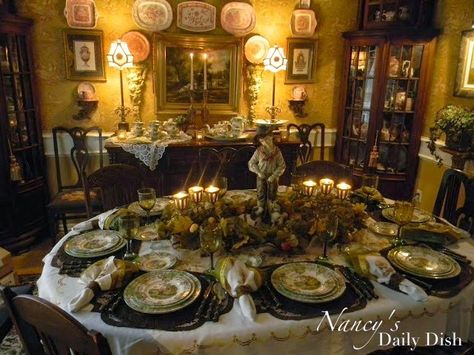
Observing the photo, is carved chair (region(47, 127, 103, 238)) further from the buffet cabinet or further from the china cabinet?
the buffet cabinet

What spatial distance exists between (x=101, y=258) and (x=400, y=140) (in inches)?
121

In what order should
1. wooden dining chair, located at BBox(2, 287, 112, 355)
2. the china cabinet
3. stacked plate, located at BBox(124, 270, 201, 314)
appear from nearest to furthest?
wooden dining chair, located at BBox(2, 287, 112, 355) → stacked plate, located at BBox(124, 270, 201, 314) → the china cabinet

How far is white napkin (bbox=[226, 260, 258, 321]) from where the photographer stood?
1.15m

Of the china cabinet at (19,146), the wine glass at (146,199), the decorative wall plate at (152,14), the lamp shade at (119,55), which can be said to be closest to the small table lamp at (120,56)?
the lamp shade at (119,55)

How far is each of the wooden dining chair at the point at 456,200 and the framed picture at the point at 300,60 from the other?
2.03m

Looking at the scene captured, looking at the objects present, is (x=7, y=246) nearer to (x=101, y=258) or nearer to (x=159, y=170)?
(x=159, y=170)

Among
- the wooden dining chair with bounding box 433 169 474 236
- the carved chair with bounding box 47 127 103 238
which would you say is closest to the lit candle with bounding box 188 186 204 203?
the wooden dining chair with bounding box 433 169 474 236

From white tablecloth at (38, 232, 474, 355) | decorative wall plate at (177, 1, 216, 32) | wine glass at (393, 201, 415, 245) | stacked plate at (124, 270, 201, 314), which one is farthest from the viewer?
decorative wall plate at (177, 1, 216, 32)

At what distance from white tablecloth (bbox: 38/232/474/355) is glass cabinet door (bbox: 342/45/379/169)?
8.72 ft

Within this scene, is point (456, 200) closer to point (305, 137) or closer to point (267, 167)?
point (267, 167)

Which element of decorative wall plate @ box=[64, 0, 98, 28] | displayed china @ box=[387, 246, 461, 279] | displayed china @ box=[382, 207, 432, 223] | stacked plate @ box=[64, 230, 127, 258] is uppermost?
decorative wall plate @ box=[64, 0, 98, 28]

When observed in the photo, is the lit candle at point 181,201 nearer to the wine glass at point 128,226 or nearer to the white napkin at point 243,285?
the wine glass at point 128,226

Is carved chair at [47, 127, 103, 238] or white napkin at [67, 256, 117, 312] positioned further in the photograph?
carved chair at [47, 127, 103, 238]

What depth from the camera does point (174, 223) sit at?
154 cm
